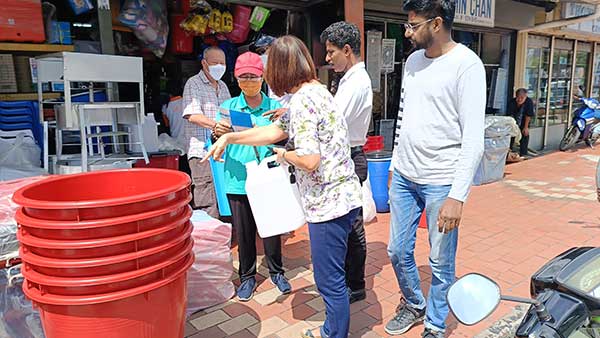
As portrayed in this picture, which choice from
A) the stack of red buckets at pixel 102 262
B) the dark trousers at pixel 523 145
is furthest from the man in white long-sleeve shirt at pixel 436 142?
the dark trousers at pixel 523 145

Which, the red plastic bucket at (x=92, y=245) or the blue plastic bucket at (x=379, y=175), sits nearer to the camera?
the red plastic bucket at (x=92, y=245)

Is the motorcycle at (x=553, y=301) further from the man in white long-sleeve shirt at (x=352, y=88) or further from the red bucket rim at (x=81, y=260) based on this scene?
the man in white long-sleeve shirt at (x=352, y=88)

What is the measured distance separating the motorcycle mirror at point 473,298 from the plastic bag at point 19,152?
331 centimetres

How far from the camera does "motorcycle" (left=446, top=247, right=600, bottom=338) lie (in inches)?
41.6

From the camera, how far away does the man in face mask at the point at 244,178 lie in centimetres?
269

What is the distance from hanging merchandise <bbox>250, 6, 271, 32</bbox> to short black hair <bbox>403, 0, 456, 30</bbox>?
297 centimetres

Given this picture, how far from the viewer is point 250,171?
2.42 meters

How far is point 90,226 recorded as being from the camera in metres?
1.33

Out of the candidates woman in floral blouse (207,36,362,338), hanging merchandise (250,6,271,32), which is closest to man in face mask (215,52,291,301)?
woman in floral blouse (207,36,362,338)

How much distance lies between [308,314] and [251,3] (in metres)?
3.39

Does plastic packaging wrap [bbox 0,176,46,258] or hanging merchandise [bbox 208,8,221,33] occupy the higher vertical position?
hanging merchandise [bbox 208,8,221,33]

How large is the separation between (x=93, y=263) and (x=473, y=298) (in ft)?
3.80

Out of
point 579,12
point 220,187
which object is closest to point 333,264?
point 220,187

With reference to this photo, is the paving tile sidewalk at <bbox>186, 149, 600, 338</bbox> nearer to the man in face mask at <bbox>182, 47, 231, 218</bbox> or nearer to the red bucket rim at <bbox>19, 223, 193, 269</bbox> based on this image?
the man in face mask at <bbox>182, 47, 231, 218</bbox>
